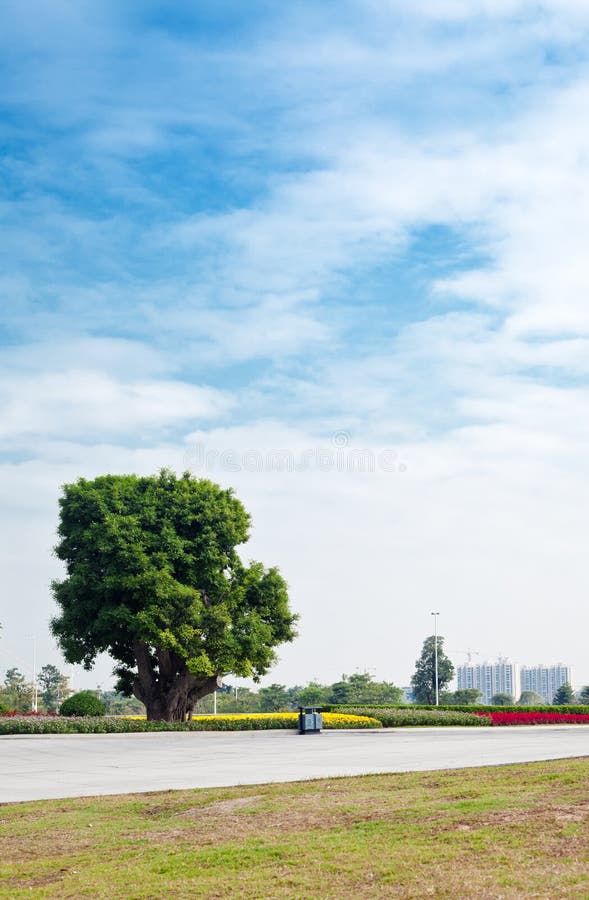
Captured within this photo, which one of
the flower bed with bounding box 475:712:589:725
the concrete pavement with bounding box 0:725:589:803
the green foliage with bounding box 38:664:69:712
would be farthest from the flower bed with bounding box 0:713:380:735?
the green foliage with bounding box 38:664:69:712

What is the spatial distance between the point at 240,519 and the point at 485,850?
2415 cm

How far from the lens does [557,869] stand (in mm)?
6512

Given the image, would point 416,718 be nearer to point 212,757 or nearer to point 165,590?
point 165,590

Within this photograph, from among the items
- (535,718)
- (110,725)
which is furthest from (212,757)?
(535,718)

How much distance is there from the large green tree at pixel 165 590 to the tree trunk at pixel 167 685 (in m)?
0.03

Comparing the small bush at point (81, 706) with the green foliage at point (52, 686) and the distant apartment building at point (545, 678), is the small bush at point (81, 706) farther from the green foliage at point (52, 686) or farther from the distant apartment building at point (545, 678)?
the distant apartment building at point (545, 678)

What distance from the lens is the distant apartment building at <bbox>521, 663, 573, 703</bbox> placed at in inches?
6412

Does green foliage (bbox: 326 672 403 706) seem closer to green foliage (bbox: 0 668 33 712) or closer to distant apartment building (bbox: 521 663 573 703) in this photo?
green foliage (bbox: 0 668 33 712)

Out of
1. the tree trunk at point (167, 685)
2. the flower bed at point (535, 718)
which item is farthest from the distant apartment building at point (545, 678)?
the tree trunk at point (167, 685)

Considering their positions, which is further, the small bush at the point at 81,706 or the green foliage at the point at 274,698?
the green foliage at the point at 274,698

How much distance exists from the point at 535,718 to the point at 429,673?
31829 millimetres

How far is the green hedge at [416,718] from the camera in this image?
1188 inches

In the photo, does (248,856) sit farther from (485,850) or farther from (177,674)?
(177,674)

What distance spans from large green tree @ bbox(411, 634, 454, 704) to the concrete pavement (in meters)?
42.7
